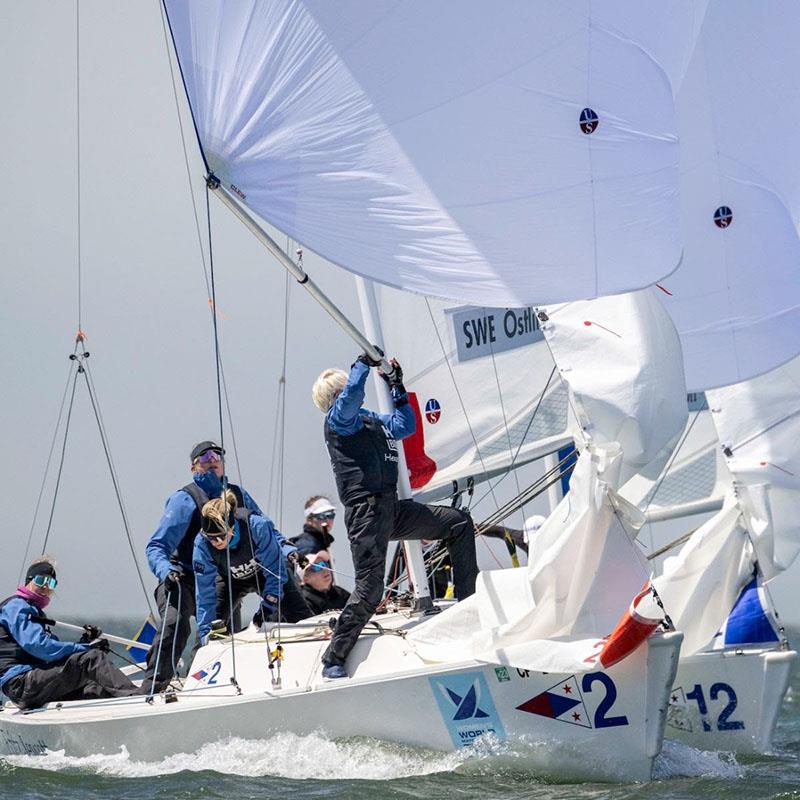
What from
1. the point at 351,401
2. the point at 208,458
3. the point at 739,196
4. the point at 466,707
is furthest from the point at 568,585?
the point at 739,196

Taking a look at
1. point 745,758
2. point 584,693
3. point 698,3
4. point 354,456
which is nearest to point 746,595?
point 745,758

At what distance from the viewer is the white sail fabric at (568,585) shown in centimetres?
709

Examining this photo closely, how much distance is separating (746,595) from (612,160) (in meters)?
2.56

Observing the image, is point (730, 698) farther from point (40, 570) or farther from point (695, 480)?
point (695, 480)

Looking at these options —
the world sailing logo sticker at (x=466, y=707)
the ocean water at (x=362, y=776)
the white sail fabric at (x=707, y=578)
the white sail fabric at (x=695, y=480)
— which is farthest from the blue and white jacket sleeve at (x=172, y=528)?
the white sail fabric at (x=695, y=480)

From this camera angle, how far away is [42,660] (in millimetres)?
8758

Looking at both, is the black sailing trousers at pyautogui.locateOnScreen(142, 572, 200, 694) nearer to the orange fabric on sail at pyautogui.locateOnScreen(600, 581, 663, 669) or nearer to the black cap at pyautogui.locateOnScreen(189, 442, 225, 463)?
the black cap at pyautogui.locateOnScreen(189, 442, 225, 463)

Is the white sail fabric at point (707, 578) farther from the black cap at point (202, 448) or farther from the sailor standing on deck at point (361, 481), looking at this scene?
the black cap at point (202, 448)

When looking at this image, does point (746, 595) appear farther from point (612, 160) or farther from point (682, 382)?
point (612, 160)

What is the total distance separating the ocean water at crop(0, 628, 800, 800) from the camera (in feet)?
22.6

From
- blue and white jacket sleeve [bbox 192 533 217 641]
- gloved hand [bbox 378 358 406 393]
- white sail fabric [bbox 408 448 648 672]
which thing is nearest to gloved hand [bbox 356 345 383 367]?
gloved hand [bbox 378 358 406 393]

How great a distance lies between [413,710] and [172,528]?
2171 mm

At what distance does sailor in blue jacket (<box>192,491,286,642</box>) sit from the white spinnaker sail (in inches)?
118

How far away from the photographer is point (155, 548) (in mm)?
8578
